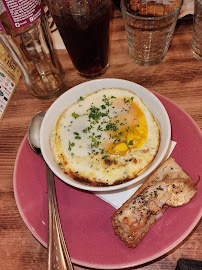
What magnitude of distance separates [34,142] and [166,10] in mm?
1172

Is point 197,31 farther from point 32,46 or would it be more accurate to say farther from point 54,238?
point 54,238

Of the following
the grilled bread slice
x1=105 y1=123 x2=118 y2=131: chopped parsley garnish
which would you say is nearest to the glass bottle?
x1=105 y1=123 x2=118 y2=131: chopped parsley garnish

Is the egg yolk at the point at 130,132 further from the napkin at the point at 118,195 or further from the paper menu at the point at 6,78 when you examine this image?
the paper menu at the point at 6,78

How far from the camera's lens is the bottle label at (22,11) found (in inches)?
52.2

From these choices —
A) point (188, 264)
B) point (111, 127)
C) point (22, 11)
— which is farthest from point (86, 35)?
point (188, 264)

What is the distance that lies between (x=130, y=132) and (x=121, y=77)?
63cm

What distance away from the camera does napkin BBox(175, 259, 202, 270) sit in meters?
1.01

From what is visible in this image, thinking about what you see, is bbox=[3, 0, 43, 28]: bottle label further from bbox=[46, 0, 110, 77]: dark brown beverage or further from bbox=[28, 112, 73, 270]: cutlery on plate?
bbox=[28, 112, 73, 270]: cutlery on plate

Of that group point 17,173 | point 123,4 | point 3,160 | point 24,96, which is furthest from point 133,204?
point 123,4

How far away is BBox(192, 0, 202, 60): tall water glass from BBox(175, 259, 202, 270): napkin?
4.14 feet

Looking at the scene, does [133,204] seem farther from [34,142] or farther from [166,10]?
[166,10]

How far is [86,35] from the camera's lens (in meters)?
1.55

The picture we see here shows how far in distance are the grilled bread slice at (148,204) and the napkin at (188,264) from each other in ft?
0.55

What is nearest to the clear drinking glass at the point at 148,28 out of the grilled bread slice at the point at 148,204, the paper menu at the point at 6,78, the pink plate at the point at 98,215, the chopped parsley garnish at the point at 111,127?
the pink plate at the point at 98,215
